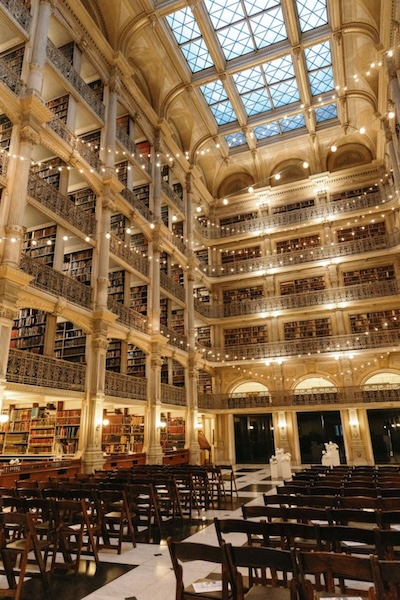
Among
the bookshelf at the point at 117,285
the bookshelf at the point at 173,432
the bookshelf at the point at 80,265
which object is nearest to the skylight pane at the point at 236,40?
the bookshelf at the point at 117,285

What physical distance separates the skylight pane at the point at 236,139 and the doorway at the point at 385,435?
13.0 meters

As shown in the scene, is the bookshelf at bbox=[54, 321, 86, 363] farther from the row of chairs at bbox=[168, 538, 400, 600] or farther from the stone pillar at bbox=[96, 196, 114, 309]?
the row of chairs at bbox=[168, 538, 400, 600]

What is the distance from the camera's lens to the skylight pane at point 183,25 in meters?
13.3

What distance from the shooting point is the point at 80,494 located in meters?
4.70

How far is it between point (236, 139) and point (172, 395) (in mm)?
12058

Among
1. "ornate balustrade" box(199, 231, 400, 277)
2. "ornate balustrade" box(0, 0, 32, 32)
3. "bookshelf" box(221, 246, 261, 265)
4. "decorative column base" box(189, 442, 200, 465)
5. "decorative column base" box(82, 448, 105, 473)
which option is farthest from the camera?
"bookshelf" box(221, 246, 261, 265)

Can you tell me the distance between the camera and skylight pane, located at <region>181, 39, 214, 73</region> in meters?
14.3

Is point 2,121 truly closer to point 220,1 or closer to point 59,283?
point 59,283

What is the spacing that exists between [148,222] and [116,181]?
243cm

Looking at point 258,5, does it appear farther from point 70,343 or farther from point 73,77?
point 70,343

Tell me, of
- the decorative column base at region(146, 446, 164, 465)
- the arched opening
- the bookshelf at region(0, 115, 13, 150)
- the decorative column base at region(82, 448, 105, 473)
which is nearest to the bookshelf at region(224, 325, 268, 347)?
the arched opening

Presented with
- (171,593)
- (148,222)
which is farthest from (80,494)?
(148,222)

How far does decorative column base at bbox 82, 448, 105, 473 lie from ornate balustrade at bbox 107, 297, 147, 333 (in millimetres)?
3693

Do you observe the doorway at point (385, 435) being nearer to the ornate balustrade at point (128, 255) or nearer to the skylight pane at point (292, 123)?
the ornate balustrade at point (128, 255)
